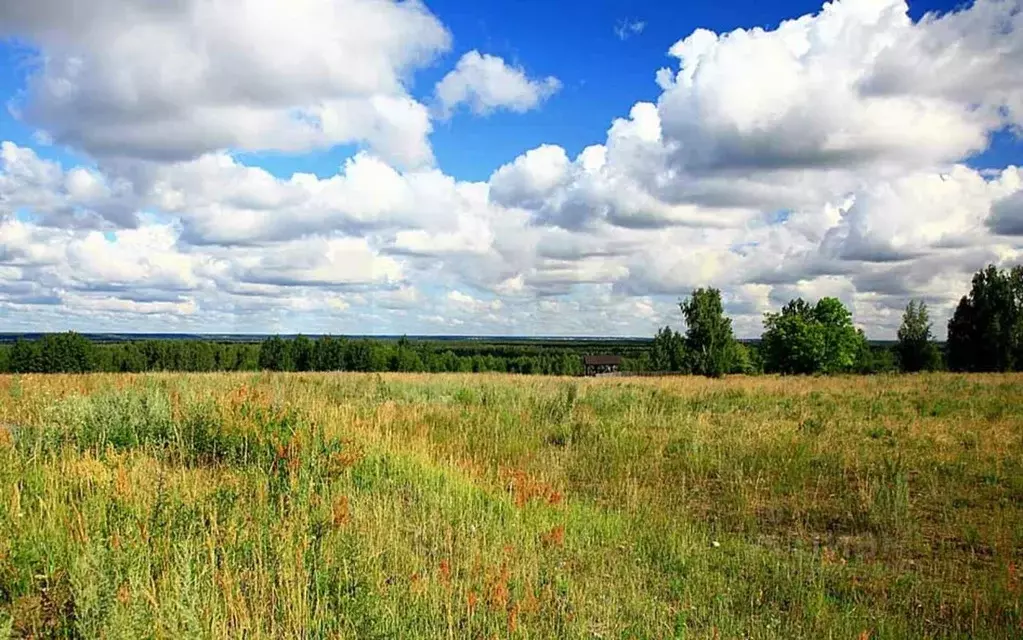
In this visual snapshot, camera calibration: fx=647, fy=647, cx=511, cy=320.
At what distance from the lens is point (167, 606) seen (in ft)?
11.3

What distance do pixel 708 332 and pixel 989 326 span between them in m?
21.9

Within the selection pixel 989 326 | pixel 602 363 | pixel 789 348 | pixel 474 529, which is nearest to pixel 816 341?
pixel 789 348

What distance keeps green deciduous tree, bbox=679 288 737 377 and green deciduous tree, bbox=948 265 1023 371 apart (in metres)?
19.3

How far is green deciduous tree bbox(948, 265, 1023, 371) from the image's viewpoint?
1831 inches

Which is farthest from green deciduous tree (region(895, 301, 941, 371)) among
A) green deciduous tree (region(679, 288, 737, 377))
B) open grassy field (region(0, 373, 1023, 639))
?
open grassy field (region(0, 373, 1023, 639))

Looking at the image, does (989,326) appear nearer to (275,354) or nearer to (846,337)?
(846,337)

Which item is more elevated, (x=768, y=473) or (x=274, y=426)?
(x=274, y=426)

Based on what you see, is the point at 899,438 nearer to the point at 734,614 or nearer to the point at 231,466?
the point at 734,614

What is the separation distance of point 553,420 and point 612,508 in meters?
6.41

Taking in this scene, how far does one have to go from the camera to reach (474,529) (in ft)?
18.3

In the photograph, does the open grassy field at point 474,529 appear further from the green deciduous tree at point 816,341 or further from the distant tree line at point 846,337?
the green deciduous tree at point 816,341

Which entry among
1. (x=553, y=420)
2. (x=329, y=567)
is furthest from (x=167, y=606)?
(x=553, y=420)

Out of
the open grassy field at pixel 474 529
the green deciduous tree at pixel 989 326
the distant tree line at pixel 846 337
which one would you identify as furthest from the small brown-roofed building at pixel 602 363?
the open grassy field at pixel 474 529

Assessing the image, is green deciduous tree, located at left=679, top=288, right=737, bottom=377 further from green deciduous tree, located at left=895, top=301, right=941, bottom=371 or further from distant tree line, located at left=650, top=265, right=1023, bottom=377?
green deciduous tree, located at left=895, top=301, right=941, bottom=371
